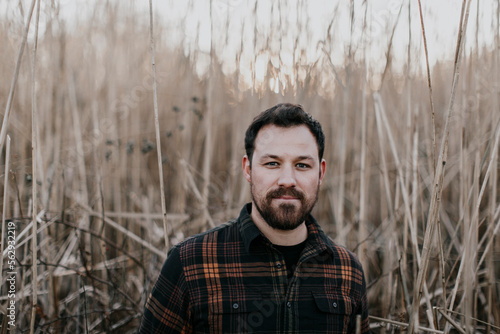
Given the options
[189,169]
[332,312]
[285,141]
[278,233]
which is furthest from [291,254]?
[189,169]

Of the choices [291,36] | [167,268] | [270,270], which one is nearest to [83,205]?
[167,268]

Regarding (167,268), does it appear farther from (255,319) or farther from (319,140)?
(319,140)

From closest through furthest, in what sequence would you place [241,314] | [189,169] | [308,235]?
[241,314], [308,235], [189,169]

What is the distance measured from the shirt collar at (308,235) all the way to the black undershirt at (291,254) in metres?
0.03

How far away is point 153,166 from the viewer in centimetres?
254

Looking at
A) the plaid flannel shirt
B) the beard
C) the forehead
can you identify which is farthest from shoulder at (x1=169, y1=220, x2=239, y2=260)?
the forehead

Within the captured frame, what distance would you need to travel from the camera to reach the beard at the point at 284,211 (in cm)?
96

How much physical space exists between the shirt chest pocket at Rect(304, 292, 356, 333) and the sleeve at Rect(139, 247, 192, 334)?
305mm

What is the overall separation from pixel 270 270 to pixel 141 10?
1.90m

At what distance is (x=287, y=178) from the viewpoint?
37.7 inches

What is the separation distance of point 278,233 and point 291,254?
66 millimetres

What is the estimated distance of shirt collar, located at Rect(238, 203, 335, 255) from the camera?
979 millimetres

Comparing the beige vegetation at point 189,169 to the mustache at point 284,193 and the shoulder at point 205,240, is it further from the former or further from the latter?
the mustache at point 284,193

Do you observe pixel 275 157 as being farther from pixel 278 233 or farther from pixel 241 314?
pixel 241 314
